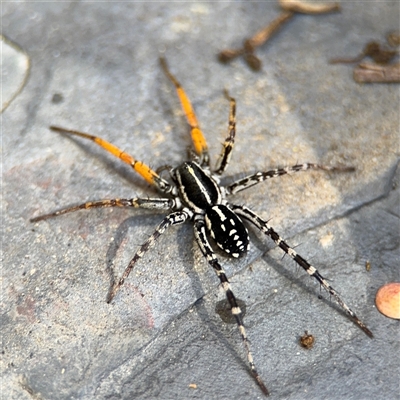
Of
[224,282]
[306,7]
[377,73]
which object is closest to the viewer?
[224,282]

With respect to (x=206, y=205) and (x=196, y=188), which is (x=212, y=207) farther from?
(x=196, y=188)

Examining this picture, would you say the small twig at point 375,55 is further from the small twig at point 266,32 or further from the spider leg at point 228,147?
the spider leg at point 228,147

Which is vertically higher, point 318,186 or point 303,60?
point 303,60

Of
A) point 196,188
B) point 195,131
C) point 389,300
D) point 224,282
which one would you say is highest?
point 195,131

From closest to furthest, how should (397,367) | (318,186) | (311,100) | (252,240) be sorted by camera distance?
1. (397,367)
2. (252,240)
3. (318,186)
4. (311,100)

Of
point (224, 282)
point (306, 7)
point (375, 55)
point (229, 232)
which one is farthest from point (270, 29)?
point (224, 282)

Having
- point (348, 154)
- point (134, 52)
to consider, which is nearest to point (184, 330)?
point (348, 154)

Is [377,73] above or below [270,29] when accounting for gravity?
below

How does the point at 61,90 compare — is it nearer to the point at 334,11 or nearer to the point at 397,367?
the point at 334,11
